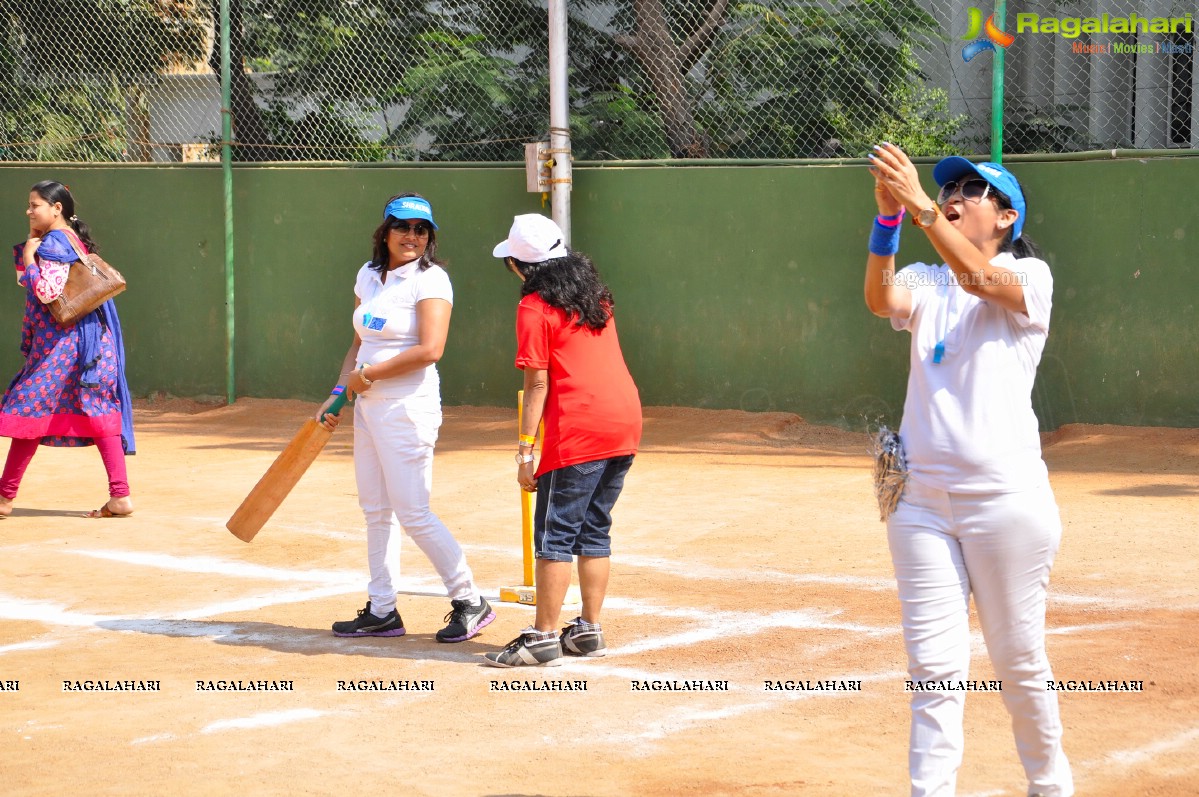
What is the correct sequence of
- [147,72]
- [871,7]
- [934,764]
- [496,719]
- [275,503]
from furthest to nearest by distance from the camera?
1. [147,72]
2. [871,7]
3. [275,503]
4. [496,719]
5. [934,764]

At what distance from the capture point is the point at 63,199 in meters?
Result: 8.48

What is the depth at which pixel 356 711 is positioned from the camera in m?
4.95

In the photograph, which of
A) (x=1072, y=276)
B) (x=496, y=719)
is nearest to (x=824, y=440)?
(x=1072, y=276)

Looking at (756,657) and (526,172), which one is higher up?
(526,172)

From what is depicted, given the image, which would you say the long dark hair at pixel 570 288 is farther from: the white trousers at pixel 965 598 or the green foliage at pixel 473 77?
the green foliage at pixel 473 77

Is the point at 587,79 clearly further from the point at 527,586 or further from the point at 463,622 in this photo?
the point at 463,622

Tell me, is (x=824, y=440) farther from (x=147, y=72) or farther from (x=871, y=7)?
(x=147, y=72)

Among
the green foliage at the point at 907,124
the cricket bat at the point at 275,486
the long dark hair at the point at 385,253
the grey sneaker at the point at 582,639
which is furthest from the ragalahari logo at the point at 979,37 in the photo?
the grey sneaker at the point at 582,639

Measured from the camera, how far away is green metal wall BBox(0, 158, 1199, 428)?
10.9m

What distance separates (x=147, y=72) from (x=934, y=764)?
558 inches

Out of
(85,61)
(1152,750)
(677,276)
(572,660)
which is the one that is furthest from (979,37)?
(85,61)

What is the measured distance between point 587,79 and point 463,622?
8566mm

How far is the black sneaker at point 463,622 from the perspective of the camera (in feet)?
19.3

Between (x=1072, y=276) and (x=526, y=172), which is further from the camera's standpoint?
(x=526, y=172)
